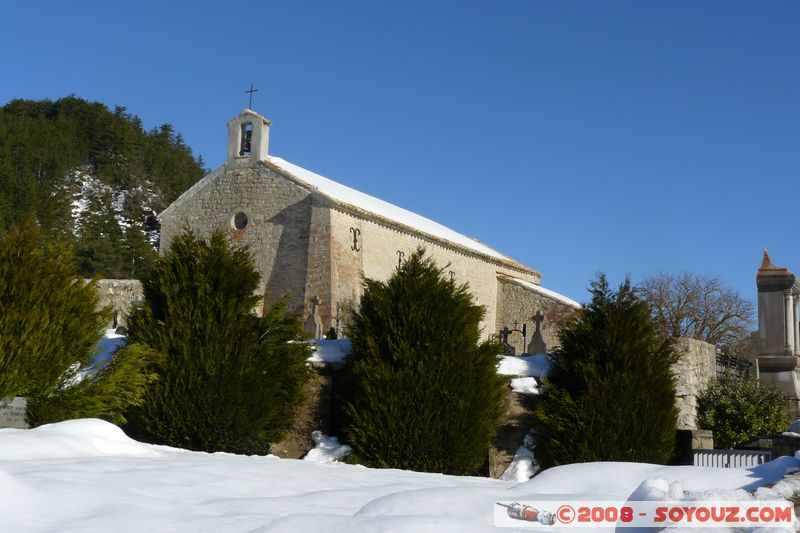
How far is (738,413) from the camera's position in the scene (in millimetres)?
14031

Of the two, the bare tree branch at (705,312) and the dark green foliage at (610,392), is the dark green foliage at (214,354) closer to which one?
the dark green foliage at (610,392)

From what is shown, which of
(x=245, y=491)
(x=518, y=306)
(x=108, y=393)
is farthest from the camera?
(x=518, y=306)

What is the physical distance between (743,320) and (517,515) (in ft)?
153

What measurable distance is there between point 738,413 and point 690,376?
1045 mm

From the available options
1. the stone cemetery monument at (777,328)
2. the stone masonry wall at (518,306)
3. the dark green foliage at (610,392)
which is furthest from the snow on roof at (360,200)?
the dark green foliage at (610,392)

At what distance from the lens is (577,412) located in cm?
1119

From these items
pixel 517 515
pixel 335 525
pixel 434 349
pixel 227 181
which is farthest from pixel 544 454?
pixel 227 181

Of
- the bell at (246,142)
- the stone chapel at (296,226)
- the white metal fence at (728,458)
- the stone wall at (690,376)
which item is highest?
the bell at (246,142)

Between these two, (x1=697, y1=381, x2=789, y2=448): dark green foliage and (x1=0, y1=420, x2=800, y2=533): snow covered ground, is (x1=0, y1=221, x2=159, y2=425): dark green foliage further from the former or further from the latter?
(x1=697, y1=381, x2=789, y2=448): dark green foliage

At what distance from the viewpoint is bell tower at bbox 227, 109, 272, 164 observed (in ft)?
95.9

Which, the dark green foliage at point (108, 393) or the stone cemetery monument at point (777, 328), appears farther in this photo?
the stone cemetery monument at point (777, 328)

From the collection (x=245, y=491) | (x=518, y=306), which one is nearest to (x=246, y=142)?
(x=518, y=306)

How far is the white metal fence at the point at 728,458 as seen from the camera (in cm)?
1170

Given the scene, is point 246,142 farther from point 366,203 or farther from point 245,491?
point 245,491
